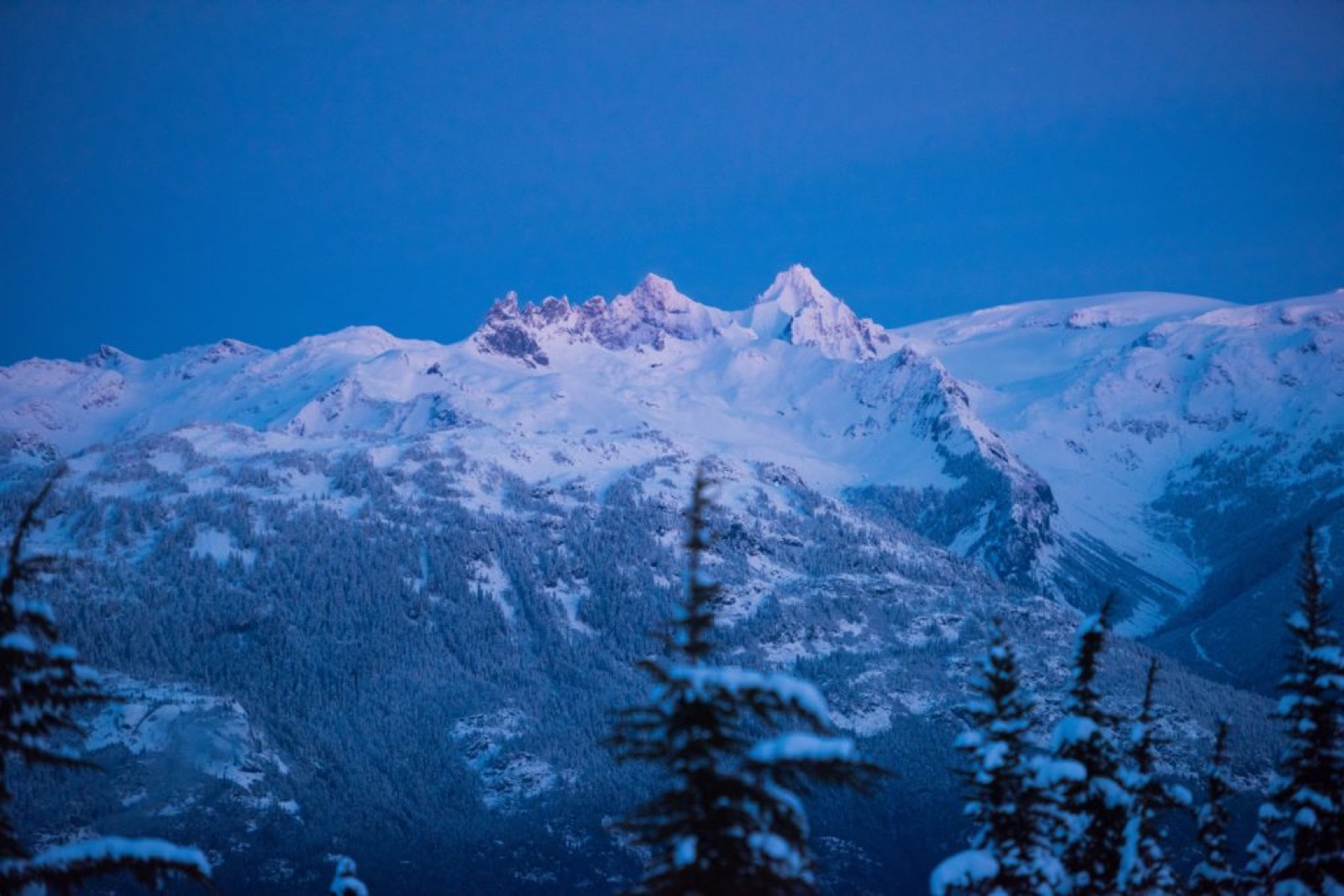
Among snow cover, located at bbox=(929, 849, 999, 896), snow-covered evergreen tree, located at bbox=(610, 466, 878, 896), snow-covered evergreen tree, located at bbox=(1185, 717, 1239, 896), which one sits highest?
snow-covered evergreen tree, located at bbox=(610, 466, 878, 896)

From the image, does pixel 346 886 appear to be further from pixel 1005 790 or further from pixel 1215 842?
pixel 1215 842

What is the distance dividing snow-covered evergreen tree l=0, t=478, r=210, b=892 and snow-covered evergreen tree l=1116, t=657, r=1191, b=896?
26.6m

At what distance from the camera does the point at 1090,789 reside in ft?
108

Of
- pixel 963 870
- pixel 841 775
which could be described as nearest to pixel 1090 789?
pixel 963 870

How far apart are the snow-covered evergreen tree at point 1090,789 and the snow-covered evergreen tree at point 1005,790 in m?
1.54

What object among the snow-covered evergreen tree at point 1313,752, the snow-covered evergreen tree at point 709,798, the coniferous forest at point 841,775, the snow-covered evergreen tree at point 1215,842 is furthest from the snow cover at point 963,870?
the snow-covered evergreen tree at point 1215,842

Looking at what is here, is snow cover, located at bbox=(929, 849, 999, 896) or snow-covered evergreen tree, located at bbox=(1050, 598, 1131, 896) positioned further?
snow-covered evergreen tree, located at bbox=(1050, 598, 1131, 896)

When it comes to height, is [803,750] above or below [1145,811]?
above

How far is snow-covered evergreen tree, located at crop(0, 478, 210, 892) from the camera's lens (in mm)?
17531

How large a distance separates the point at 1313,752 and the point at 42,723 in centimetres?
3585

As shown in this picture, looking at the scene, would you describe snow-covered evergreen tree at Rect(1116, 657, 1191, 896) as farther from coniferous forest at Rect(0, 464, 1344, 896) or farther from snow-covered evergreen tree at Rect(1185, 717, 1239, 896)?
snow-covered evergreen tree at Rect(1185, 717, 1239, 896)

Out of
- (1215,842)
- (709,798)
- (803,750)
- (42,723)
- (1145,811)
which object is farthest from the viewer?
(1215,842)

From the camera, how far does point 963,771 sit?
105 ft

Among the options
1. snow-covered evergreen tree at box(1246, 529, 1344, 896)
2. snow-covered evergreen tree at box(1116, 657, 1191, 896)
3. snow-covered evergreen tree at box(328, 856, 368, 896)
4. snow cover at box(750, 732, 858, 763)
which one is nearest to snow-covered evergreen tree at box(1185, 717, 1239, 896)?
snow-covered evergreen tree at box(1246, 529, 1344, 896)
